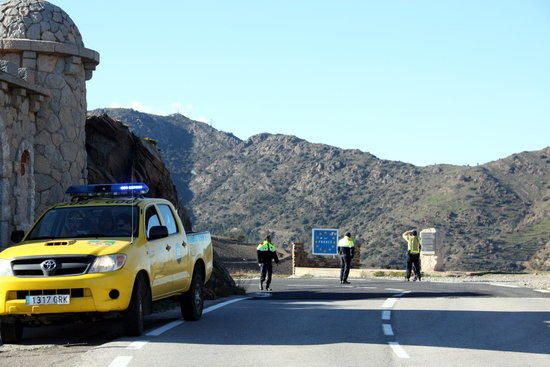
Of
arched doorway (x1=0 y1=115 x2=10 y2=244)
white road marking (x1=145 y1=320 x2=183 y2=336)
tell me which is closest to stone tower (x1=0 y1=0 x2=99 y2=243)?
arched doorway (x1=0 y1=115 x2=10 y2=244)

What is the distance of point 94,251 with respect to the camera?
1348 centimetres

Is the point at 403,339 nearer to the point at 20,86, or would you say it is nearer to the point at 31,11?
the point at 20,86

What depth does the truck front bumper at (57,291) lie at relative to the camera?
13125 millimetres

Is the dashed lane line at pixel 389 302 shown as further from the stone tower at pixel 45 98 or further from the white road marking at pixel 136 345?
the white road marking at pixel 136 345

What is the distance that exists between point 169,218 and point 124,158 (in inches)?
617

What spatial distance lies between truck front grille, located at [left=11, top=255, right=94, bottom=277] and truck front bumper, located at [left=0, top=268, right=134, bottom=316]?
0.44 feet

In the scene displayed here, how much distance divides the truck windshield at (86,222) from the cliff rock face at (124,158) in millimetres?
14206

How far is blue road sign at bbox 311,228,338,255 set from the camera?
2211 inches

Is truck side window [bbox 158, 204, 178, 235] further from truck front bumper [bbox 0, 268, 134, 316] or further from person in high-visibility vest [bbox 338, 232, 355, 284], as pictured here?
person in high-visibility vest [bbox 338, 232, 355, 284]

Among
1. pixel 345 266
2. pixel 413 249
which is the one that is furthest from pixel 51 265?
pixel 413 249

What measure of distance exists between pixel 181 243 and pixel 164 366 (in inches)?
208

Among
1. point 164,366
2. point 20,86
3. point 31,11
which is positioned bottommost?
point 164,366

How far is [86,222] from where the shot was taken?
1517 cm

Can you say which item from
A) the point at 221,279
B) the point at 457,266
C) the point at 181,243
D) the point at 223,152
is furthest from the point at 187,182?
the point at 181,243
